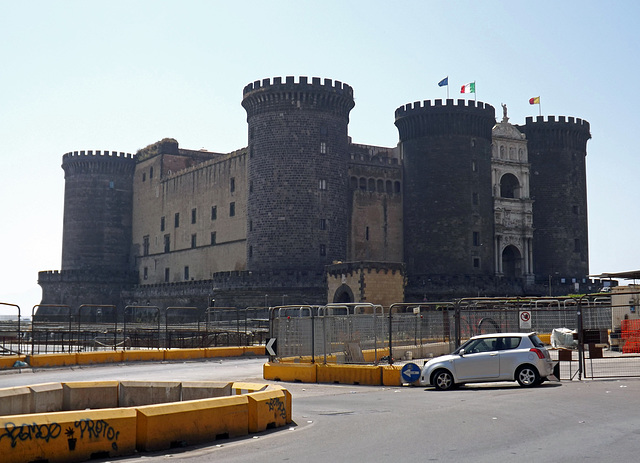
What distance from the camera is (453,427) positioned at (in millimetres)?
11477

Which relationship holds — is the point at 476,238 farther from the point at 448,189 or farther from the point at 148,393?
the point at 148,393

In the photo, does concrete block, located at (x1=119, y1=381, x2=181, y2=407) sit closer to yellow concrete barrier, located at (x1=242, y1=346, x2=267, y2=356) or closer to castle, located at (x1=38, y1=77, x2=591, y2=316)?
yellow concrete barrier, located at (x1=242, y1=346, x2=267, y2=356)

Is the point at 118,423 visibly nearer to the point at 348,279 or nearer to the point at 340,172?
the point at 348,279

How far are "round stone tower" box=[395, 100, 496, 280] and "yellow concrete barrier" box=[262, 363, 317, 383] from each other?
121 feet

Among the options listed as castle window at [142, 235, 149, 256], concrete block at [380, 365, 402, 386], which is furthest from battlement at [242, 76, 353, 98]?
concrete block at [380, 365, 402, 386]

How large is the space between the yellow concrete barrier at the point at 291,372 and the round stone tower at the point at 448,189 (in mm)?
36991

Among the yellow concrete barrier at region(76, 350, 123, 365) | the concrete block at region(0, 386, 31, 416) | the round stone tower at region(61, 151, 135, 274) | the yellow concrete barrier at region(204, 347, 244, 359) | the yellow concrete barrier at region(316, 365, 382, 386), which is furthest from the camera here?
the round stone tower at region(61, 151, 135, 274)

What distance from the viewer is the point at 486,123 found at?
60.9 metres

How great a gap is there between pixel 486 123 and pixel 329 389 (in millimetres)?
45703

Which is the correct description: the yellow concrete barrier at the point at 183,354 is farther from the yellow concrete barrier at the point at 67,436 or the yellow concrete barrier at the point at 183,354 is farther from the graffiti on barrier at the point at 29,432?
the graffiti on barrier at the point at 29,432

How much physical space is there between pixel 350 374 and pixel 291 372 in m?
1.74

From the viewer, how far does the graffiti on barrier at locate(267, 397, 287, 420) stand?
40.0 feet

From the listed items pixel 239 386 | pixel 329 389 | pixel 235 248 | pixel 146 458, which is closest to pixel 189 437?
pixel 146 458

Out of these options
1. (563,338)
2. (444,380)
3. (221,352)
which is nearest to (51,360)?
(221,352)
